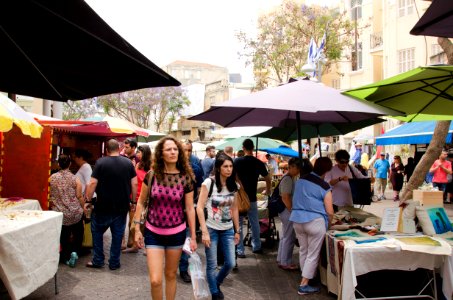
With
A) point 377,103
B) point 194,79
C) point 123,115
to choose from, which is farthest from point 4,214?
point 194,79

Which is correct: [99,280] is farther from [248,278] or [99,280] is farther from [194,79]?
[194,79]

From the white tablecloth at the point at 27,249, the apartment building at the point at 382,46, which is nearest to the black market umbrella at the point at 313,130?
the white tablecloth at the point at 27,249

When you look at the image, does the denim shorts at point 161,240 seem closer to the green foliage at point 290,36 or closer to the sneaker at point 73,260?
the sneaker at point 73,260

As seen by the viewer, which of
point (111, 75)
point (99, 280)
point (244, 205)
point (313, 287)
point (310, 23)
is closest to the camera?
point (111, 75)

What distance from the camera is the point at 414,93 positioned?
19.6ft

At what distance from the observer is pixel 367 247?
4.84m

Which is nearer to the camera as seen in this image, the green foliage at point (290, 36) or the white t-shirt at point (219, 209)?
the white t-shirt at point (219, 209)

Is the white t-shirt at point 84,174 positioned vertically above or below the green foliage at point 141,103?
below

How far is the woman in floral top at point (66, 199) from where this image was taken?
271 inches

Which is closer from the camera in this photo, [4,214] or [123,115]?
[4,214]

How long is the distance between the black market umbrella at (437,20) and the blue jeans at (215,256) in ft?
9.78

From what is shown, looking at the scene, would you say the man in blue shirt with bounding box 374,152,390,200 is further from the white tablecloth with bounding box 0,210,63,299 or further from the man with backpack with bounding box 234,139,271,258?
the white tablecloth with bounding box 0,210,63,299

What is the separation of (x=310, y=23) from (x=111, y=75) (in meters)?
26.1

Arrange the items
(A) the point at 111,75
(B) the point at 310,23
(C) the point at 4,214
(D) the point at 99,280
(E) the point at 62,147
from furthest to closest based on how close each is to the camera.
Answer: (B) the point at 310,23
(E) the point at 62,147
(D) the point at 99,280
(C) the point at 4,214
(A) the point at 111,75
